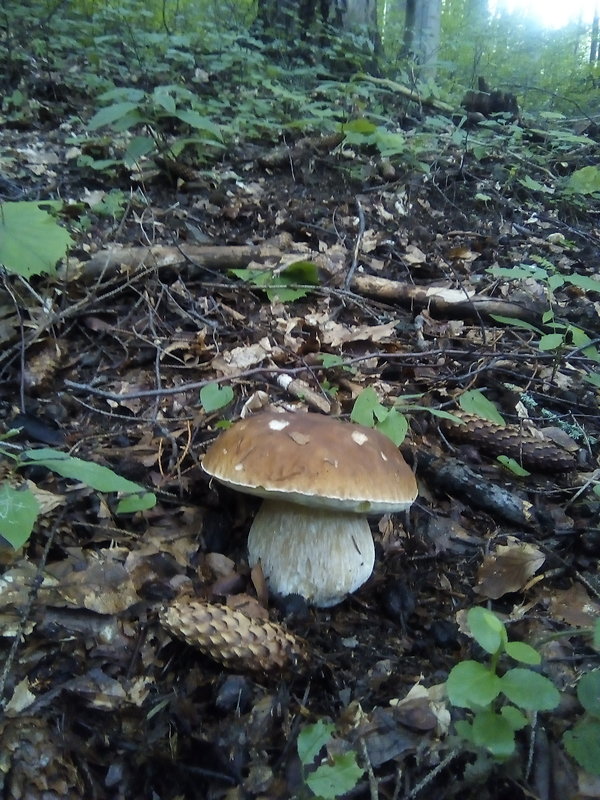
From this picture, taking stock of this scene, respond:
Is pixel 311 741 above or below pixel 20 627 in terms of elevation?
below

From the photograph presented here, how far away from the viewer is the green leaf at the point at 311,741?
1.24 metres

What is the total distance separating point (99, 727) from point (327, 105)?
19.0ft

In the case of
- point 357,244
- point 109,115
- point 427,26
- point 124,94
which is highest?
point 427,26

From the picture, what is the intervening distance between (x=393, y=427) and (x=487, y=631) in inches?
35.9

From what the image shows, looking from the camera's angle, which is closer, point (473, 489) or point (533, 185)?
point (473, 489)

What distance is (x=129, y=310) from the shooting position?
2855 millimetres

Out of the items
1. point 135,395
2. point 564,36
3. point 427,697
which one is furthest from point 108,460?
point 564,36

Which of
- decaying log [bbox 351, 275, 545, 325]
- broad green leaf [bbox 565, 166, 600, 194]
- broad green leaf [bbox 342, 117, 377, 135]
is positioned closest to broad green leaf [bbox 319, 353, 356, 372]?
decaying log [bbox 351, 275, 545, 325]

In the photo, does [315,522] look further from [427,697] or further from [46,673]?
[46,673]

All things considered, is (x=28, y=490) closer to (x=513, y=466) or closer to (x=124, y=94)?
(x=513, y=466)

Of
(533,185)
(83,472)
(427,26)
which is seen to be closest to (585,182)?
(533,185)

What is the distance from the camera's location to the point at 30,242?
6.49 feet

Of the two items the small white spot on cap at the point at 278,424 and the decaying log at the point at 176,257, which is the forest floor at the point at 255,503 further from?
the small white spot on cap at the point at 278,424

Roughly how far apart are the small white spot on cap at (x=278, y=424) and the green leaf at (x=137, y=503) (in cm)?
47
